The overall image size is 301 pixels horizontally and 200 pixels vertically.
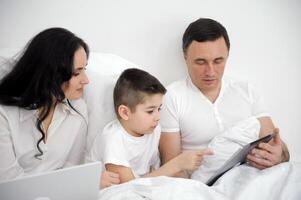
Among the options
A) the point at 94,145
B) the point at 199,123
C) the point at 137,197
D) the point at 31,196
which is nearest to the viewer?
the point at 31,196

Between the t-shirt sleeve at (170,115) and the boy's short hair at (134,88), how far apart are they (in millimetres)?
178

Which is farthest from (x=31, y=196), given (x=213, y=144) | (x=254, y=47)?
(x=254, y=47)

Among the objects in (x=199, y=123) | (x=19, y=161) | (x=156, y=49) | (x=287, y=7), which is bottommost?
(x=19, y=161)

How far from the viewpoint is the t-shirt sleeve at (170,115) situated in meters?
1.41

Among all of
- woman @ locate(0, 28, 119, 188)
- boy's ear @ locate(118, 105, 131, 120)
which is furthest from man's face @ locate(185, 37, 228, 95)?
woman @ locate(0, 28, 119, 188)

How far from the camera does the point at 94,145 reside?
1311mm

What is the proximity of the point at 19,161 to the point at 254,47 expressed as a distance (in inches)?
48.6

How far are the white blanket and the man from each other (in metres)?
0.20

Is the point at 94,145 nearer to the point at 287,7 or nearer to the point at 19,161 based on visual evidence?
the point at 19,161

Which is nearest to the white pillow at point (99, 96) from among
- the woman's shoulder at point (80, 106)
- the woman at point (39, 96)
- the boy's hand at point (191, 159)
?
the woman's shoulder at point (80, 106)

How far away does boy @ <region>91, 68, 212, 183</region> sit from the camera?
1.20 meters

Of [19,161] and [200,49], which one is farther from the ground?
[200,49]

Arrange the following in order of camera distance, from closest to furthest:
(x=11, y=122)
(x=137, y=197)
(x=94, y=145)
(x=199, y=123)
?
1. (x=137, y=197)
2. (x=11, y=122)
3. (x=94, y=145)
4. (x=199, y=123)

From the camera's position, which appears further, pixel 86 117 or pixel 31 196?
pixel 86 117
